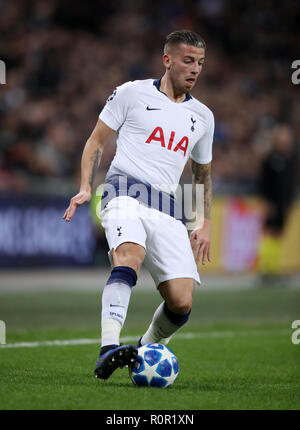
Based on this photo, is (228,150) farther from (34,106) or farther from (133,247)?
(133,247)

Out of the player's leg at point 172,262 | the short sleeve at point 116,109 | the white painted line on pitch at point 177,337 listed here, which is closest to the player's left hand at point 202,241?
the player's leg at point 172,262

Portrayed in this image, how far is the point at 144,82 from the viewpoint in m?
5.87

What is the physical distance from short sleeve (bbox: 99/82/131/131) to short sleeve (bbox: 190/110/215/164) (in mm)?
627

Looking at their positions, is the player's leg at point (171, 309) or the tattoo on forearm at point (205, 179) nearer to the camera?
the player's leg at point (171, 309)

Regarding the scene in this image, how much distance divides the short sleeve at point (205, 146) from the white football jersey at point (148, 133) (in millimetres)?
201

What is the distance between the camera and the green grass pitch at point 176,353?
4.64 m

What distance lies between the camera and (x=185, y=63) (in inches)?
223

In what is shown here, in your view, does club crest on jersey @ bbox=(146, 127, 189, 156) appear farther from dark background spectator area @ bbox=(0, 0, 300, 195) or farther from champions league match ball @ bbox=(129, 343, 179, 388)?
dark background spectator area @ bbox=(0, 0, 300, 195)

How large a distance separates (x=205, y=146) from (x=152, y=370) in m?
1.75

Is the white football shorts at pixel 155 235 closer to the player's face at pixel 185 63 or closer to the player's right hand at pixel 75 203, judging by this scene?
the player's right hand at pixel 75 203

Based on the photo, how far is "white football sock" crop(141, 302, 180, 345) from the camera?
582 centimetres

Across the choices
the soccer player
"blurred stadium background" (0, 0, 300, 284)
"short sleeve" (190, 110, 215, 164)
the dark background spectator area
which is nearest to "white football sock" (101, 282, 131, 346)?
the soccer player

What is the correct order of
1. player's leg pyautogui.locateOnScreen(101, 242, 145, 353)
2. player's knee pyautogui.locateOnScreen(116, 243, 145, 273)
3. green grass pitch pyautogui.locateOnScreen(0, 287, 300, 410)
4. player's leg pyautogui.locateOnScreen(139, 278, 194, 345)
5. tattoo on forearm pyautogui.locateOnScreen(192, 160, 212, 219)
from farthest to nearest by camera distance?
tattoo on forearm pyautogui.locateOnScreen(192, 160, 212, 219), player's leg pyautogui.locateOnScreen(139, 278, 194, 345), player's knee pyautogui.locateOnScreen(116, 243, 145, 273), player's leg pyautogui.locateOnScreen(101, 242, 145, 353), green grass pitch pyautogui.locateOnScreen(0, 287, 300, 410)

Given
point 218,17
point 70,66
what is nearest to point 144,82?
point 70,66
